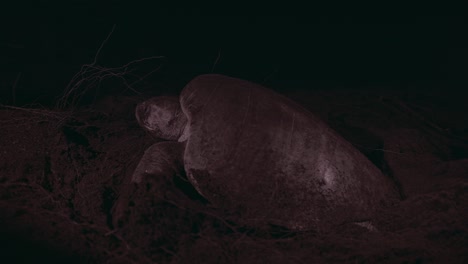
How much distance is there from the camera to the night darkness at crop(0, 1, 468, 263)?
168cm

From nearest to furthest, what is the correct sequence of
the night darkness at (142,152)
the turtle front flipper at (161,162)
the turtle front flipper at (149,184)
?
1. the night darkness at (142,152)
2. the turtle front flipper at (149,184)
3. the turtle front flipper at (161,162)

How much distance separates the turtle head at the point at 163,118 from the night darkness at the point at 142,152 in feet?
0.74

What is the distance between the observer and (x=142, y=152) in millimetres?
2723

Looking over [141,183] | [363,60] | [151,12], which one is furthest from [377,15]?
[141,183]

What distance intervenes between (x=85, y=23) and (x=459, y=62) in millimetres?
14738

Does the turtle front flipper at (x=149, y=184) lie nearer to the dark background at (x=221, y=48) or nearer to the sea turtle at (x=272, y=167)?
the sea turtle at (x=272, y=167)

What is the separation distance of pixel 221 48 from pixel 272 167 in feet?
23.6

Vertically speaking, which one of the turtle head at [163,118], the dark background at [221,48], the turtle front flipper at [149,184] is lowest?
the turtle front flipper at [149,184]

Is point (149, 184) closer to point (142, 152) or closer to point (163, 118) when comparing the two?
point (142, 152)

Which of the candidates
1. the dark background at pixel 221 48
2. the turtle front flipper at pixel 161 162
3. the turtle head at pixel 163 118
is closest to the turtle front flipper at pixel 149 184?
the turtle front flipper at pixel 161 162

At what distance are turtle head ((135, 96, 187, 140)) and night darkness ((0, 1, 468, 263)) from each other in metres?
0.23

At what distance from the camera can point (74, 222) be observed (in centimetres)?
173

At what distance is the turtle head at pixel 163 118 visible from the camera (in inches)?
108

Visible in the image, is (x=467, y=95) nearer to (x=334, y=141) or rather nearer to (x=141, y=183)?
(x=334, y=141)
